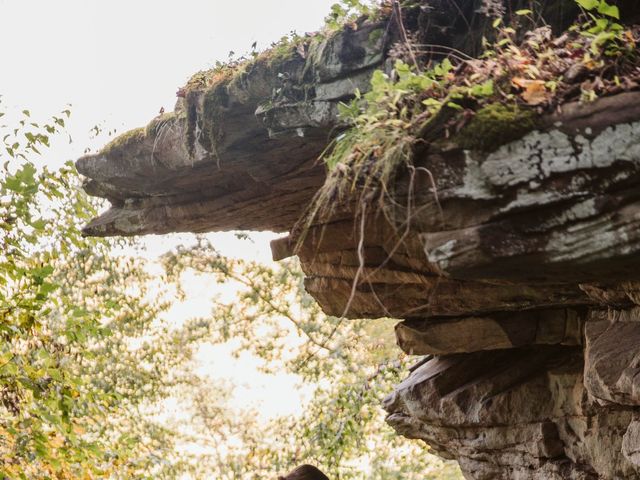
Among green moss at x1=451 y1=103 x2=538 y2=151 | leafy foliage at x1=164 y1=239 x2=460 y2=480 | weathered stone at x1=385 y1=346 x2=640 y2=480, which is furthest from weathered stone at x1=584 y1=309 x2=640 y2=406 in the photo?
leafy foliage at x1=164 y1=239 x2=460 y2=480

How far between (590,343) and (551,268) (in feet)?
9.23

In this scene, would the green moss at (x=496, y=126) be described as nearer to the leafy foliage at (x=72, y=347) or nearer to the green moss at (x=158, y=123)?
the leafy foliage at (x=72, y=347)

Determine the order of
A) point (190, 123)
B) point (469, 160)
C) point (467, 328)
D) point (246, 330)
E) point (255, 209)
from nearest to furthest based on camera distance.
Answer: point (469, 160)
point (190, 123)
point (467, 328)
point (255, 209)
point (246, 330)

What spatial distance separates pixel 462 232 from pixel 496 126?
2.34ft

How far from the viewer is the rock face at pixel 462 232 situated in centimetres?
429

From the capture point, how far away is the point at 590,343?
6980 mm

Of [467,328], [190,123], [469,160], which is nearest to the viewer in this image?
[469,160]

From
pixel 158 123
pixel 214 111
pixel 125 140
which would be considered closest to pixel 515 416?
pixel 214 111

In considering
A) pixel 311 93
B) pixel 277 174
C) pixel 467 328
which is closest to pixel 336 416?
pixel 467 328

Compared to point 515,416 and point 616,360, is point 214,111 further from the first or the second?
point 515,416

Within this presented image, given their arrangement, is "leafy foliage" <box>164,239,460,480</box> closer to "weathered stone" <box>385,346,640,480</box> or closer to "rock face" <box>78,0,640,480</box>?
"weathered stone" <box>385,346,640,480</box>

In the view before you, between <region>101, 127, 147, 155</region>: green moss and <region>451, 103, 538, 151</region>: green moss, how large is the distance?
548cm

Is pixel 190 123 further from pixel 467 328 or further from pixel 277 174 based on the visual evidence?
pixel 467 328

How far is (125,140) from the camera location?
29.2ft
